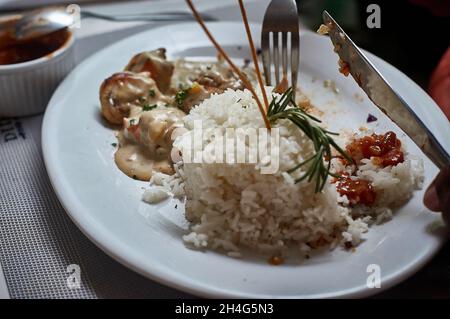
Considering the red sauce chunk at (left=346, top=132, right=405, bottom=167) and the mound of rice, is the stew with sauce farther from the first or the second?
the red sauce chunk at (left=346, top=132, right=405, bottom=167)

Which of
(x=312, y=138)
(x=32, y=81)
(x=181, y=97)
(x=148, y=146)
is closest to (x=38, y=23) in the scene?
(x=32, y=81)

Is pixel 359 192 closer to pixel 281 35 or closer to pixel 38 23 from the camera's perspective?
pixel 281 35

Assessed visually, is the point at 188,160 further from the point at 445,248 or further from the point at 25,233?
the point at 445,248

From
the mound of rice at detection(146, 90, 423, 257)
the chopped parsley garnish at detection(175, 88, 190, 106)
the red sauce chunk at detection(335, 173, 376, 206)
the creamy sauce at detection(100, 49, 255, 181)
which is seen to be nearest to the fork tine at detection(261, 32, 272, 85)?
the creamy sauce at detection(100, 49, 255, 181)

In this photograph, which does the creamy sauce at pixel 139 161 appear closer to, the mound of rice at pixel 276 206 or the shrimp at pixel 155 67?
the mound of rice at pixel 276 206

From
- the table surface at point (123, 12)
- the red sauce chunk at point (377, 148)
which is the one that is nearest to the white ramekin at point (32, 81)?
the table surface at point (123, 12)
